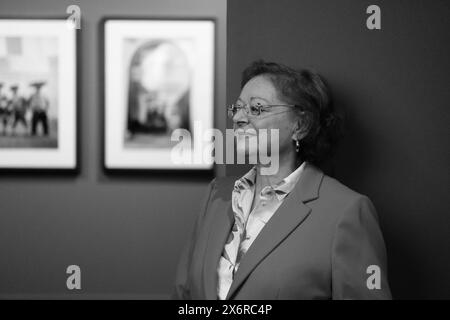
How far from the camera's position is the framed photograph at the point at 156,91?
108 inches

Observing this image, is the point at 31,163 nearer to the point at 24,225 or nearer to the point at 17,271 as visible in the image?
the point at 24,225

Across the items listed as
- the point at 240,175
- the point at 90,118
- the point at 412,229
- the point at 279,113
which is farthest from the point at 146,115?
the point at 412,229

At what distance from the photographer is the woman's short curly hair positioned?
1600 millimetres

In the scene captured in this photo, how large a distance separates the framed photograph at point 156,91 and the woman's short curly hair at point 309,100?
1095 mm

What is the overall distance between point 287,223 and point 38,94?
176cm

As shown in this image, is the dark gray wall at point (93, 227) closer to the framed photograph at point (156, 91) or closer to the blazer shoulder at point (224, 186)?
the framed photograph at point (156, 91)

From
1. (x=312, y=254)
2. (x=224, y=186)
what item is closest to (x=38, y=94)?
(x=224, y=186)

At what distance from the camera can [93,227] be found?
2.83 m

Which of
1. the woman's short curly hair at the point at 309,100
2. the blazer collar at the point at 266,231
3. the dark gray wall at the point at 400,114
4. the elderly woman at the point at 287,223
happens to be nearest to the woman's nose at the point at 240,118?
the elderly woman at the point at 287,223

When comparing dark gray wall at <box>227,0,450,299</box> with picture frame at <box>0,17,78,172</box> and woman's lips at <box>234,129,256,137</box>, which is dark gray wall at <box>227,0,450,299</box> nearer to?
woman's lips at <box>234,129,256,137</box>

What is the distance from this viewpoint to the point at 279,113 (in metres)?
1.58

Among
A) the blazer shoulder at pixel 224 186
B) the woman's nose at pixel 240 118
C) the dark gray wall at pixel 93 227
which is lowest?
the dark gray wall at pixel 93 227

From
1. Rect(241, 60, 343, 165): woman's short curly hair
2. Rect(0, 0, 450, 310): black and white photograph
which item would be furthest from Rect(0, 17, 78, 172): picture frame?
Rect(241, 60, 343, 165): woman's short curly hair
